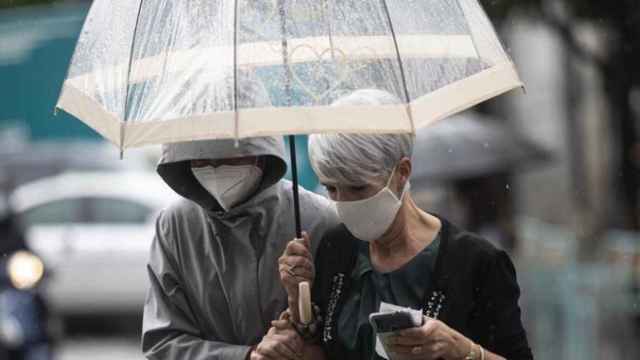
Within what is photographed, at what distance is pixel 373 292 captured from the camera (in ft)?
13.8

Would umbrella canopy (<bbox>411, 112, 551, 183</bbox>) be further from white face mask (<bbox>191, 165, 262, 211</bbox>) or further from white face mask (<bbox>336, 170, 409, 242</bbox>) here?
white face mask (<bbox>336, 170, 409, 242</bbox>)

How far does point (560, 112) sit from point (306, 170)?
62.0 feet

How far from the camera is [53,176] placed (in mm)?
20422

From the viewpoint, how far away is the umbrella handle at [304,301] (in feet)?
13.6

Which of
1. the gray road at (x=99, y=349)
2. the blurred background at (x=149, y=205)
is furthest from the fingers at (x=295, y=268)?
the gray road at (x=99, y=349)

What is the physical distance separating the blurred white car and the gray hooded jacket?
1405 cm

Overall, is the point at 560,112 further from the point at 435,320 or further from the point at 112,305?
the point at 435,320

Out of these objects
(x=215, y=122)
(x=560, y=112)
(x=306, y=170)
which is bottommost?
(x=560, y=112)

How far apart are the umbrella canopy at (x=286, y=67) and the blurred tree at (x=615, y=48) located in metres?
12.9

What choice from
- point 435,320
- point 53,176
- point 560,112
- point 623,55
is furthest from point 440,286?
point 560,112

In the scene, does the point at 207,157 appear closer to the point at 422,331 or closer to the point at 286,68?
the point at 286,68

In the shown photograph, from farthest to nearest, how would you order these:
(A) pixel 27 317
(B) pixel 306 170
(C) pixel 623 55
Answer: (C) pixel 623 55, (B) pixel 306 170, (A) pixel 27 317

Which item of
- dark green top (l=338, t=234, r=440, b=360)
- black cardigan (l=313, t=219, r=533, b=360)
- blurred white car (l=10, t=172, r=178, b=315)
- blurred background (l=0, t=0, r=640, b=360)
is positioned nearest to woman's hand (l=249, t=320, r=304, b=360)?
dark green top (l=338, t=234, r=440, b=360)

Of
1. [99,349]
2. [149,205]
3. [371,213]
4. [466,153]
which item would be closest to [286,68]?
[371,213]
